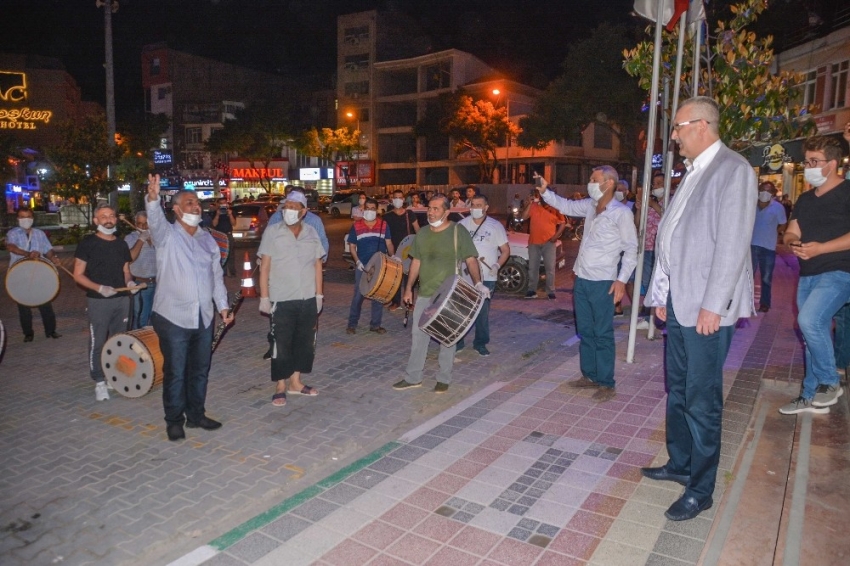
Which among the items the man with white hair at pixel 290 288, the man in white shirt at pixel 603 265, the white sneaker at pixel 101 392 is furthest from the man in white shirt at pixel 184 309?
the man in white shirt at pixel 603 265

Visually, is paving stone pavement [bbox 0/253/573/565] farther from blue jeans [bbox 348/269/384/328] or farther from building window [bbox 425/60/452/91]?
building window [bbox 425/60/452/91]

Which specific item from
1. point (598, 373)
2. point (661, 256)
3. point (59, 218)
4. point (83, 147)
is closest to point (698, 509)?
point (661, 256)

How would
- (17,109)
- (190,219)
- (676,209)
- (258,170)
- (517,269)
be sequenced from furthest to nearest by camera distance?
(258,170), (17,109), (517,269), (190,219), (676,209)

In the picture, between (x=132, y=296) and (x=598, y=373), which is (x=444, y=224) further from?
(x=132, y=296)

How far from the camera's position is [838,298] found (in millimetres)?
5434

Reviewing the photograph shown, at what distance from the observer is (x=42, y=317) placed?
933cm

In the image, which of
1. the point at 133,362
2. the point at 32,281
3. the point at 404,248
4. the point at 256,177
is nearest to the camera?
the point at 133,362

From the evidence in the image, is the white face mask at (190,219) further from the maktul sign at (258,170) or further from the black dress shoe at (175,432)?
the maktul sign at (258,170)

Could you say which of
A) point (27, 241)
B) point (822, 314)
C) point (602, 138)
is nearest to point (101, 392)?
point (27, 241)

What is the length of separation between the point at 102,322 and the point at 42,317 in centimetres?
337

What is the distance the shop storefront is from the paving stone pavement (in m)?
58.3

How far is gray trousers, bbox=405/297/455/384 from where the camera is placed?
6801 mm

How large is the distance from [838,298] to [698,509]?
268cm

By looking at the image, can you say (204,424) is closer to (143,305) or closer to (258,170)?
(143,305)
